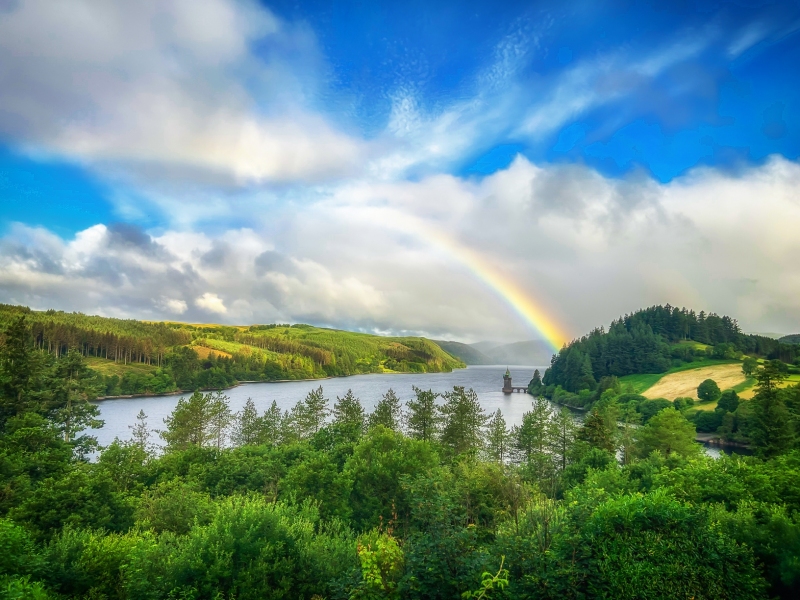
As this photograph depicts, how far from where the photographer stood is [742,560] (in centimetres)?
1095

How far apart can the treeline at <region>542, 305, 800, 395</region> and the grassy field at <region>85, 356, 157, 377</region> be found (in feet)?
489

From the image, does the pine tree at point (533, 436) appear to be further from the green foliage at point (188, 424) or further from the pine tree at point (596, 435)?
the green foliage at point (188, 424)

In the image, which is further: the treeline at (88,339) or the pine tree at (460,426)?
the treeline at (88,339)

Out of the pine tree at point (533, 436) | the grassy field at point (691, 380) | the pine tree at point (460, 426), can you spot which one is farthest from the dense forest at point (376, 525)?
the grassy field at point (691, 380)

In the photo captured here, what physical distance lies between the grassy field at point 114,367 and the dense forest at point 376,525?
107994 millimetres

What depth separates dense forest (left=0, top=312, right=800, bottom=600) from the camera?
9906 millimetres

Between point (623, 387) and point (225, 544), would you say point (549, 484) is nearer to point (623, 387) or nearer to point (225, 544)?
point (225, 544)

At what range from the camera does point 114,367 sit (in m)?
142

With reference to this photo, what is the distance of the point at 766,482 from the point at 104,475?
3500 cm

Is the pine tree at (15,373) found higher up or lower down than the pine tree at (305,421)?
higher up

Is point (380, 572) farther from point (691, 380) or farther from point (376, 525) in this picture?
point (691, 380)

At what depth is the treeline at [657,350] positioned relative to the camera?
433ft

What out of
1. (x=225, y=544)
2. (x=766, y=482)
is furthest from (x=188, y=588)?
(x=766, y=482)

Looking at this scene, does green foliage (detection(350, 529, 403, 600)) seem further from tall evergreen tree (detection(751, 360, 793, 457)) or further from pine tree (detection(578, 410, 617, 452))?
tall evergreen tree (detection(751, 360, 793, 457))
